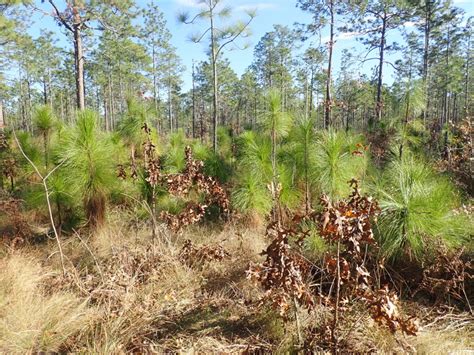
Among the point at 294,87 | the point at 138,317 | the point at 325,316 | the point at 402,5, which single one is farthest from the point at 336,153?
the point at 294,87

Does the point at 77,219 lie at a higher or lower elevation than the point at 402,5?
lower

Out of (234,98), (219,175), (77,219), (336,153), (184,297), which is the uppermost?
(234,98)

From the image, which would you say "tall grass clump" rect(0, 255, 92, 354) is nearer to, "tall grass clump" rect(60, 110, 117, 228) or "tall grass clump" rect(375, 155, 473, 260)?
"tall grass clump" rect(60, 110, 117, 228)

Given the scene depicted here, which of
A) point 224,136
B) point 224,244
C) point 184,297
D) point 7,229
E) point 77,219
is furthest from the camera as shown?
point 224,136

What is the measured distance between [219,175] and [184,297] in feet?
11.7

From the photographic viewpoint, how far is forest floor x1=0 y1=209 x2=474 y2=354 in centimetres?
255

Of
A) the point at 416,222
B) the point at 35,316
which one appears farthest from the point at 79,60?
the point at 416,222

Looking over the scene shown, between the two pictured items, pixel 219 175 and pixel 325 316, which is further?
pixel 219 175

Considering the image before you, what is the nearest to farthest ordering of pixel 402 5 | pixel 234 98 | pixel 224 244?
1. pixel 224 244
2. pixel 402 5
3. pixel 234 98

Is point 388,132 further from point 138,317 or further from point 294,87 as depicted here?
point 294,87

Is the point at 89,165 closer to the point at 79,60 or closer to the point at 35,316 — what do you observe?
A: the point at 35,316

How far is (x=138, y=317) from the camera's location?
9.53 feet

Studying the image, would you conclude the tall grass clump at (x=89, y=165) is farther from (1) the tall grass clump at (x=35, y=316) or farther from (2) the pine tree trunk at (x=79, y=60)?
(2) the pine tree trunk at (x=79, y=60)

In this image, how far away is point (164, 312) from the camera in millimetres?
3123
